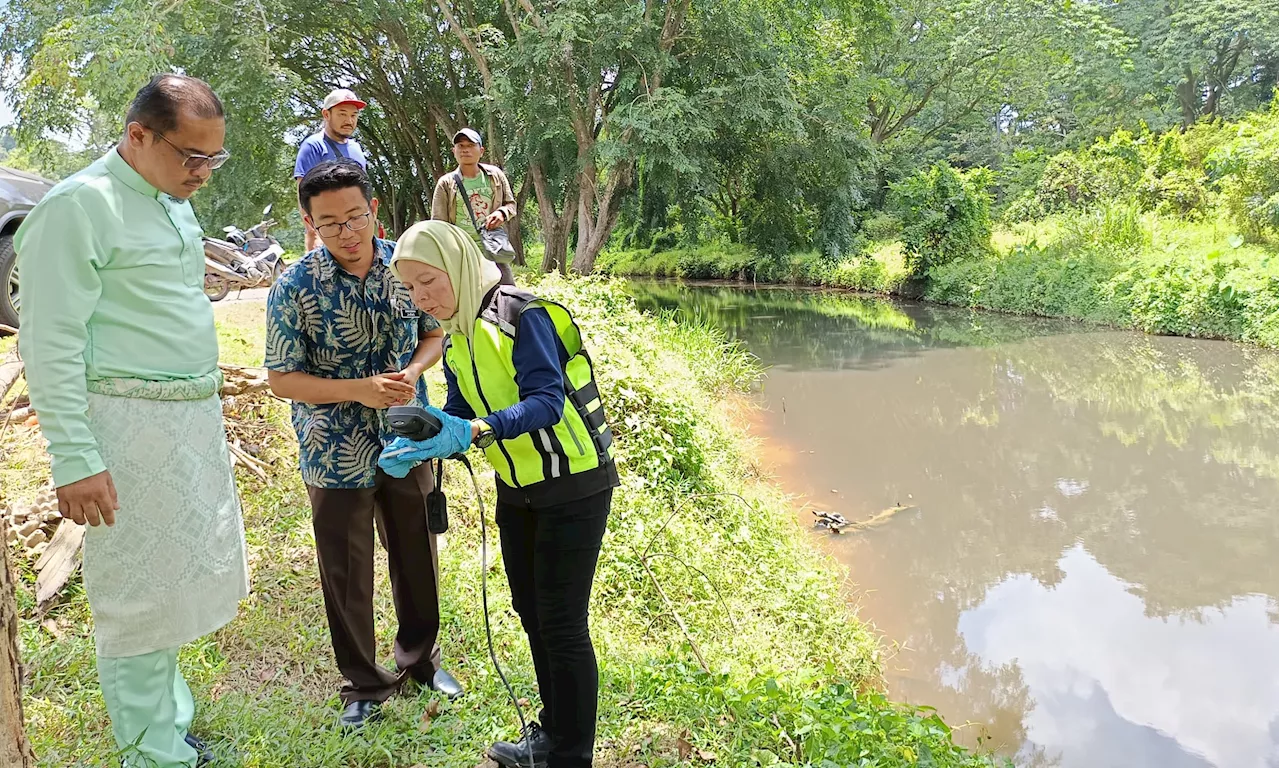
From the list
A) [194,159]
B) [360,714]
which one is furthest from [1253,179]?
[194,159]

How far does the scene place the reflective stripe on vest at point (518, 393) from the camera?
7.02 ft

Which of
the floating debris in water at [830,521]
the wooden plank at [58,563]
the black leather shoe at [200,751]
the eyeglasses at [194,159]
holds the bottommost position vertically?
the floating debris in water at [830,521]

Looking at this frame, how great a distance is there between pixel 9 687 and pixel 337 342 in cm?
115

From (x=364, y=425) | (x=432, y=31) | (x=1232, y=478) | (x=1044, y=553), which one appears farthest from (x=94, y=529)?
(x=432, y=31)

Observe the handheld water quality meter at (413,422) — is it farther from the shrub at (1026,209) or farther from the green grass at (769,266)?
the shrub at (1026,209)

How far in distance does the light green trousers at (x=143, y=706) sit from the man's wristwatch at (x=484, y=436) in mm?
1033

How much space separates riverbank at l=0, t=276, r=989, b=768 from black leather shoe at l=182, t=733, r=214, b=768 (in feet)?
0.18

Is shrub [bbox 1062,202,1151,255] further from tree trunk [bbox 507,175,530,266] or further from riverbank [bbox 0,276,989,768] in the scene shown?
riverbank [bbox 0,276,989,768]

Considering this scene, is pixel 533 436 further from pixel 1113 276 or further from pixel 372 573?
pixel 1113 276

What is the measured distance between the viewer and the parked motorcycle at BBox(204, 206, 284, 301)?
873 cm

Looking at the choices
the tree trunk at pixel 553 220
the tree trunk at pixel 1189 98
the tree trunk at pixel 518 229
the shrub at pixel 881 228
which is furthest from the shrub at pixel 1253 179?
the tree trunk at pixel 1189 98

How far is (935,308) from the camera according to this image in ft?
57.0

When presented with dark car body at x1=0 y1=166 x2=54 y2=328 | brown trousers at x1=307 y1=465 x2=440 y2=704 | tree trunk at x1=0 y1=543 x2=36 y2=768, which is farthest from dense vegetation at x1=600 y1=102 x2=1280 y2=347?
dark car body at x1=0 y1=166 x2=54 y2=328

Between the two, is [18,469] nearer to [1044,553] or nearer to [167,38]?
[1044,553]
